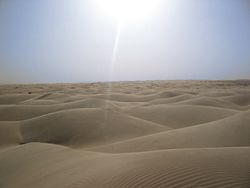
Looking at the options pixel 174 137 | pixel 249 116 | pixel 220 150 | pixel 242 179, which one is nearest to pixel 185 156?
pixel 220 150

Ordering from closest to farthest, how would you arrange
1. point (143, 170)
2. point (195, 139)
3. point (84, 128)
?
point (143, 170) < point (195, 139) < point (84, 128)

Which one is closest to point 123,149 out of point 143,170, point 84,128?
point 143,170

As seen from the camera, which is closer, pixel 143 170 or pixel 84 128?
pixel 143 170

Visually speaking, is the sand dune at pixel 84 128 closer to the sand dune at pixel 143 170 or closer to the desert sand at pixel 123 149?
the desert sand at pixel 123 149

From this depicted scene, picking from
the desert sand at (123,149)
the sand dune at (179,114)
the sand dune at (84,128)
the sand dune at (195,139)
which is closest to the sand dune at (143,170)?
the desert sand at (123,149)

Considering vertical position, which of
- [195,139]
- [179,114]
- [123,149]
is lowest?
[123,149]

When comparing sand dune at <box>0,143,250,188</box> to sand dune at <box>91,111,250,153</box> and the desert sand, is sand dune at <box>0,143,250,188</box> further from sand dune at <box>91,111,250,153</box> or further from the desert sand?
sand dune at <box>91,111,250,153</box>

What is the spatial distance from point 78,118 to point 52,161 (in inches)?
234

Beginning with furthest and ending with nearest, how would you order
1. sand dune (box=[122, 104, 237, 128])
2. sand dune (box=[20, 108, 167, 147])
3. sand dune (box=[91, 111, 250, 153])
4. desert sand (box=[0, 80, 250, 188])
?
sand dune (box=[122, 104, 237, 128]) < sand dune (box=[20, 108, 167, 147]) < sand dune (box=[91, 111, 250, 153]) < desert sand (box=[0, 80, 250, 188])

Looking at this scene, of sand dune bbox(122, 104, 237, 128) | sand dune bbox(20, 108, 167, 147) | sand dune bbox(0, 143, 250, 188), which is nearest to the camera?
sand dune bbox(0, 143, 250, 188)

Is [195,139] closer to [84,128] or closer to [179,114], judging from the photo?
[84,128]

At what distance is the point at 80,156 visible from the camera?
7410 millimetres

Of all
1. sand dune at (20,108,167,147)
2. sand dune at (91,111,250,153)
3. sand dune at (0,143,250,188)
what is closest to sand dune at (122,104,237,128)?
sand dune at (20,108,167,147)

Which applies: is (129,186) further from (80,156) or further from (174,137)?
(174,137)
